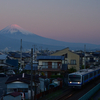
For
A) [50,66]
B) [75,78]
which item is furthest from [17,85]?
[50,66]

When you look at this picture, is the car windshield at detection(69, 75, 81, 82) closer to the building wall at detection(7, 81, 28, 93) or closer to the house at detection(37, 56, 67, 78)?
the building wall at detection(7, 81, 28, 93)

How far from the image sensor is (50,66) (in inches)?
1173

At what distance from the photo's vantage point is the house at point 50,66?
29.4 meters

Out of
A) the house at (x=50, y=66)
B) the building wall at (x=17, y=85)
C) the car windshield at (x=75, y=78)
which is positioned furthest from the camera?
the house at (x=50, y=66)

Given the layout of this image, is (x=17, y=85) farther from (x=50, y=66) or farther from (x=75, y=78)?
(x=50, y=66)

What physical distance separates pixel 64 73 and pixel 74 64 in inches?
346

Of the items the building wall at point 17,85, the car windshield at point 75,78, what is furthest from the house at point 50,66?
the building wall at point 17,85

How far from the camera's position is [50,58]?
3022 centimetres

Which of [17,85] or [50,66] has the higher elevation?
[50,66]

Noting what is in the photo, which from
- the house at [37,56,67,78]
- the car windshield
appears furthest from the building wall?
the house at [37,56,67,78]

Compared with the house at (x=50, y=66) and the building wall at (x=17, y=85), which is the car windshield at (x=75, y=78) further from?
the house at (x=50, y=66)

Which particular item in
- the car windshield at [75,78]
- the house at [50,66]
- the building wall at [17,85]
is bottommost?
the building wall at [17,85]

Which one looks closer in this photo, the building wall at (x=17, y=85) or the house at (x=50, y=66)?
the building wall at (x=17, y=85)

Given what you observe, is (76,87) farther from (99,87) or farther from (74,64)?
(74,64)
